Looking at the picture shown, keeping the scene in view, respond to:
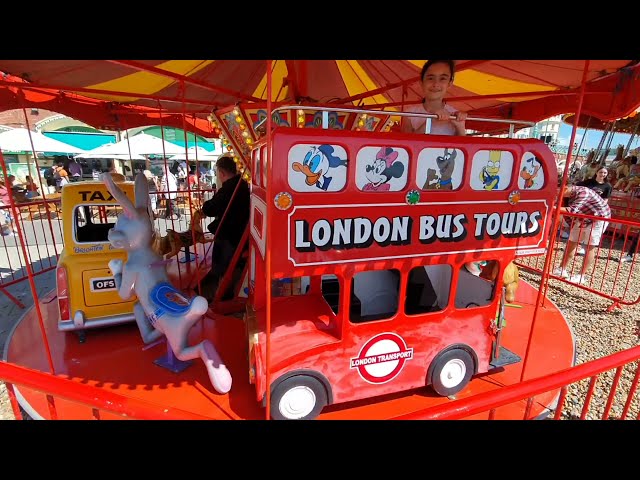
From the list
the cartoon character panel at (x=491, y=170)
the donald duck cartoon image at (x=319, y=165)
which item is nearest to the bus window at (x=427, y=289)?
the cartoon character panel at (x=491, y=170)

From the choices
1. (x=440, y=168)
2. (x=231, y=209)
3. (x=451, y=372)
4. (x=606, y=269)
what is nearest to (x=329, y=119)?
(x=231, y=209)

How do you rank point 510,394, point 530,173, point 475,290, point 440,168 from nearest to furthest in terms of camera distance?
point 510,394
point 440,168
point 530,173
point 475,290

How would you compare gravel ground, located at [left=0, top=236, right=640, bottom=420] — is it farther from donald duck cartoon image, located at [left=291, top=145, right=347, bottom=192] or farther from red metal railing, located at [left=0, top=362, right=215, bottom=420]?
donald duck cartoon image, located at [left=291, top=145, right=347, bottom=192]

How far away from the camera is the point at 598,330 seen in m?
4.79

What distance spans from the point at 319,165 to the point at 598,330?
499 centimetres

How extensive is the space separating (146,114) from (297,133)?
22.5ft

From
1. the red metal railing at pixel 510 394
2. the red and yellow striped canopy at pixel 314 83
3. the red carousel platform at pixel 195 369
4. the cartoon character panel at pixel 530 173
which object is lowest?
the red carousel platform at pixel 195 369

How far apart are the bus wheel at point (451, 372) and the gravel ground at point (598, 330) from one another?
1065 millimetres

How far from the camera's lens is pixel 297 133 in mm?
2230

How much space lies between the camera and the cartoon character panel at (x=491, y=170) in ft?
8.75

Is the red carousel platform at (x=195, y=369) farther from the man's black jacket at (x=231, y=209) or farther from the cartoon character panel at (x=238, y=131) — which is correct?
the cartoon character panel at (x=238, y=131)

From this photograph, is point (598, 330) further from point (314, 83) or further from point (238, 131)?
point (314, 83)
